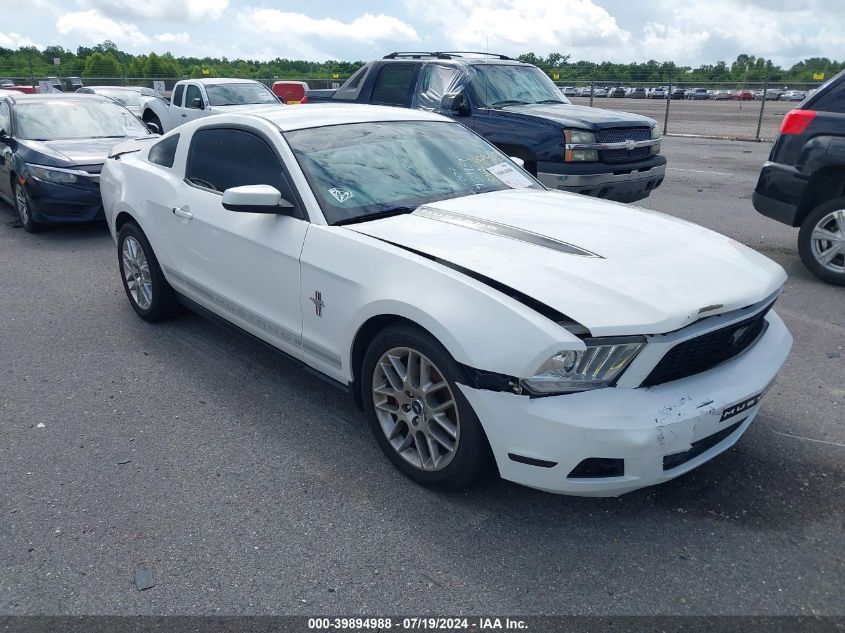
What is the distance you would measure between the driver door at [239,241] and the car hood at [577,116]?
14.1ft

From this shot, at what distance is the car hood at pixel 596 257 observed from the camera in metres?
2.73

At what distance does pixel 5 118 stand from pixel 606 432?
9.67 meters

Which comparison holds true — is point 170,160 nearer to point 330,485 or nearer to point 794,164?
point 330,485

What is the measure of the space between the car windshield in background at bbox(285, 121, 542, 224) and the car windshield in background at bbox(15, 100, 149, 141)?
21.2ft

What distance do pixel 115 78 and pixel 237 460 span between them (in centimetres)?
3539

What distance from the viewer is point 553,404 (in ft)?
8.75

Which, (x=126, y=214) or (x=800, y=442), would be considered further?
(x=126, y=214)

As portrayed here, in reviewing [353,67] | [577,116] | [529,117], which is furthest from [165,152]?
[353,67]

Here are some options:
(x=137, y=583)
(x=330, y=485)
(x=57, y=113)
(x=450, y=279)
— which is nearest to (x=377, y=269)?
(x=450, y=279)

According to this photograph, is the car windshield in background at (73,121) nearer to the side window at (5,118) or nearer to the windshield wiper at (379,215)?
the side window at (5,118)

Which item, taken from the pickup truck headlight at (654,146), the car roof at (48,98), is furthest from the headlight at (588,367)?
the car roof at (48,98)

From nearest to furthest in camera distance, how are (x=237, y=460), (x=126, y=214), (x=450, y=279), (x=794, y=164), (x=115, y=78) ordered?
(x=450, y=279) → (x=237, y=460) → (x=126, y=214) → (x=794, y=164) → (x=115, y=78)

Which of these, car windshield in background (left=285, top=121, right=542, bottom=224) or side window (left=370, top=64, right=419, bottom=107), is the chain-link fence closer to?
side window (left=370, top=64, right=419, bottom=107)

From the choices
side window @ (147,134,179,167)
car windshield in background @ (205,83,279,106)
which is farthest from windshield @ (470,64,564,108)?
car windshield in background @ (205,83,279,106)
